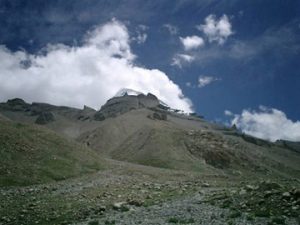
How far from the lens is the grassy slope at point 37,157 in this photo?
57597 mm

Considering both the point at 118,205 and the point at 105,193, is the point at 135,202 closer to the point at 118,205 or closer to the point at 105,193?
the point at 118,205

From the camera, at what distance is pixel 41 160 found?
66062mm

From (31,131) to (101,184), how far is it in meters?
33.1

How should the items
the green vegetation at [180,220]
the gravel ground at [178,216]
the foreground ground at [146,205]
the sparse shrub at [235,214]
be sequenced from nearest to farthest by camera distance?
the gravel ground at [178,216]
the green vegetation at [180,220]
the sparse shrub at [235,214]
the foreground ground at [146,205]

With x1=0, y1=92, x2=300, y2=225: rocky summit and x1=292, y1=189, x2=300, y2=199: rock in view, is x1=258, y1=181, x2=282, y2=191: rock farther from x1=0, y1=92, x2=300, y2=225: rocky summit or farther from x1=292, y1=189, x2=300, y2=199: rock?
x1=292, y1=189, x2=300, y2=199: rock

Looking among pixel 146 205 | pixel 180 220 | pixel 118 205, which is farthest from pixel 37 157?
pixel 180 220

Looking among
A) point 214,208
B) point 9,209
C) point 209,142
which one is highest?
point 209,142

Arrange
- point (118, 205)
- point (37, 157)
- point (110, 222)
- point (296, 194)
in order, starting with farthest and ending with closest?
point (37, 157) < point (118, 205) < point (296, 194) < point (110, 222)

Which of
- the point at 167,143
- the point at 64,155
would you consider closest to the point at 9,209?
the point at 64,155

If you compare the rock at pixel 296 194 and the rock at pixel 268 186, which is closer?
the rock at pixel 296 194

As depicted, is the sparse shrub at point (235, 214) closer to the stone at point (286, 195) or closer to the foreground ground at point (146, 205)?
the foreground ground at point (146, 205)

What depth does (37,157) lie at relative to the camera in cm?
6656

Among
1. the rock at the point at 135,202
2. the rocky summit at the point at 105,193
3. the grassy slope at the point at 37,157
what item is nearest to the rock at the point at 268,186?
the rocky summit at the point at 105,193

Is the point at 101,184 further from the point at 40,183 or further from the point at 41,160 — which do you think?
the point at 41,160
